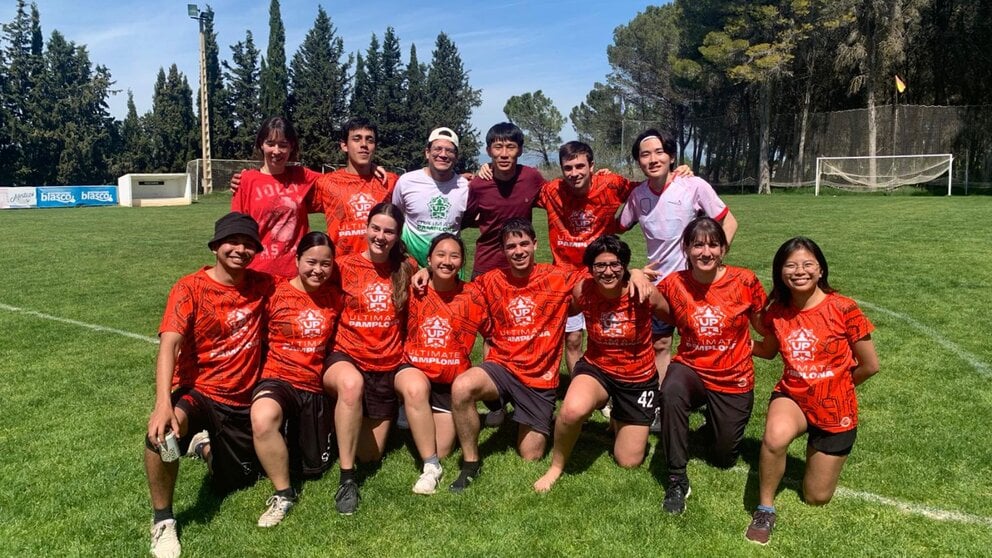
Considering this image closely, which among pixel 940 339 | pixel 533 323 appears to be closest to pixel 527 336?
pixel 533 323

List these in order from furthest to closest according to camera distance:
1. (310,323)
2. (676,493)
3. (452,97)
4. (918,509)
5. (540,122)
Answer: (540,122), (452,97), (310,323), (676,493), (918,509)

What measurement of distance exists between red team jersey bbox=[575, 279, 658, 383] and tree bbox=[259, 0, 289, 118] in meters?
54.0

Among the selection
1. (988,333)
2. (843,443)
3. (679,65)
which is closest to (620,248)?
(843,443)

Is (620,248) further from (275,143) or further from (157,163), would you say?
(157,163)

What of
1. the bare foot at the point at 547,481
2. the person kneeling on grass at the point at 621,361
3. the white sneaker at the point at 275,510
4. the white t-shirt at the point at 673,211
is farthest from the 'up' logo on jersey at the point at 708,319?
the white sneaker at the point at 275,510

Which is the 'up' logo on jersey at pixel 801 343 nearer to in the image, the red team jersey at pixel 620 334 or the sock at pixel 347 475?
the red team jersey at pixel 620 334

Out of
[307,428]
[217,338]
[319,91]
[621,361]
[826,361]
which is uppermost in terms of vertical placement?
[319,91]

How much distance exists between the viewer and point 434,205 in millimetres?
4500

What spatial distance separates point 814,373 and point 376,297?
2.43 meters

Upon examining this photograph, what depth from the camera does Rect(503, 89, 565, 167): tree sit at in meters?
88.9

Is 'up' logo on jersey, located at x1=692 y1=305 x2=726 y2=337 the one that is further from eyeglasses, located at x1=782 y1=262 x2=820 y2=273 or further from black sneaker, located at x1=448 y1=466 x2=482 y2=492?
black sneaker, located at x1=448 y1=466 x2=482 y2=492

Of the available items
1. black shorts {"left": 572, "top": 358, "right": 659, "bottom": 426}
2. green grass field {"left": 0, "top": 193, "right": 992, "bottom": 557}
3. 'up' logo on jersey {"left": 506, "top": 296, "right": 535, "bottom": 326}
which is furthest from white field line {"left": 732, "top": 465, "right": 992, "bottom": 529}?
'up' logo on jersey {"left": 506, "top": 296, "right": 535, "bottom": 326}

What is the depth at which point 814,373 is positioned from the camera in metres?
3.29

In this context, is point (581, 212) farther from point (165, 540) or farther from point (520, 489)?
point (165, 540)
